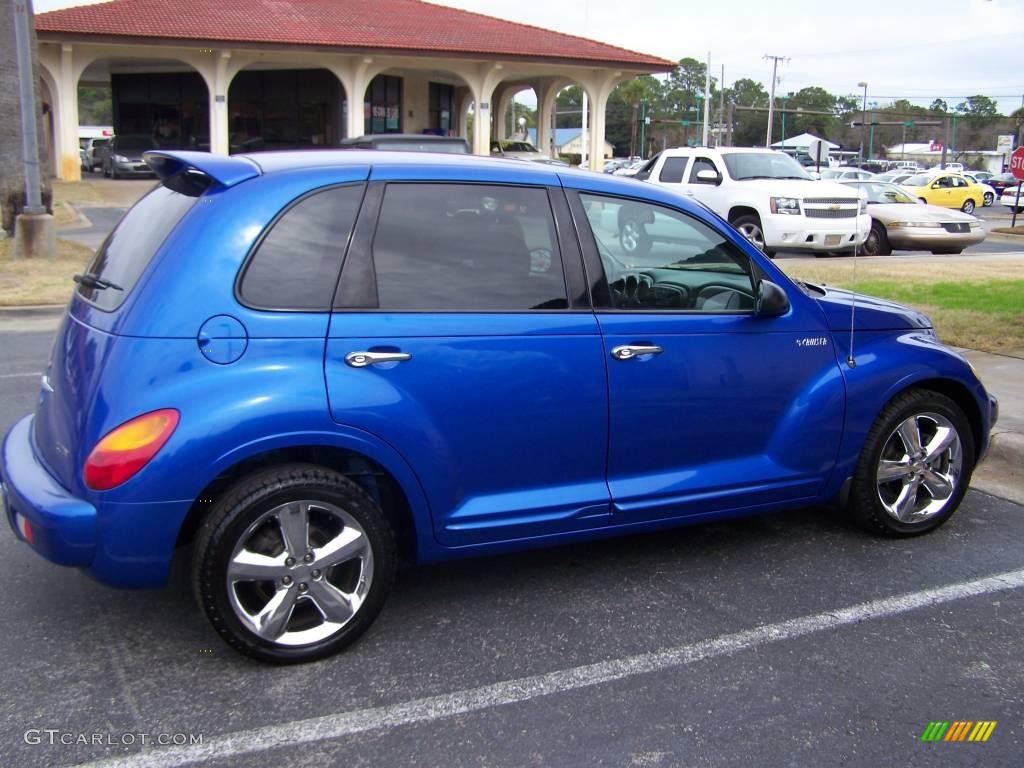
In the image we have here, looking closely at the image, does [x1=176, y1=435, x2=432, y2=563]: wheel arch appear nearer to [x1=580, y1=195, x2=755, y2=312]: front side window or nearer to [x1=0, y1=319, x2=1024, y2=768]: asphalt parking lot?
[x1=0, y1=319, x2=1024, y2=768]: asphalt parking lot

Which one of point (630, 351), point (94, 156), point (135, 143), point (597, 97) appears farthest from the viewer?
point (94, 156)

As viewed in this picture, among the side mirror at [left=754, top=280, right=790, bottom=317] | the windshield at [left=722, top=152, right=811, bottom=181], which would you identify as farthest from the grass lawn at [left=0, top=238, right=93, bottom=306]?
the windshield at [left=722, top=152, right=811, bottom=181]

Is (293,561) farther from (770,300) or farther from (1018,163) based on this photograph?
(1018,163)

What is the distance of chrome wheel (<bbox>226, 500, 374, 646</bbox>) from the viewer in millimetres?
3436

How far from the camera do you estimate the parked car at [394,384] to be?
11.0ft

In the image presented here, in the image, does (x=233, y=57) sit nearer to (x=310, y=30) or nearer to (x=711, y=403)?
(x=310, y=30)

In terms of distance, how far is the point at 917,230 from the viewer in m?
19.2

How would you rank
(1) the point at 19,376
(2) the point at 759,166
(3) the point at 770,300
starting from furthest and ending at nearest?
1. (2) the point at 759,166
2. (1) the point at 19,376
3. (3) the point at 770,300

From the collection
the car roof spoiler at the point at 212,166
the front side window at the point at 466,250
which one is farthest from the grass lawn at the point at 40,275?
the front side window at the point at 466,250

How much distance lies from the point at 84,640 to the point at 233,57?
103ft

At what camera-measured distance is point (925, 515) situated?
4.91m

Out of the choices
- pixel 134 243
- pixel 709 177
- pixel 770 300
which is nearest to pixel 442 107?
pixel 709 177

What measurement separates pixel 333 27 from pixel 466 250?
31121 millimetres

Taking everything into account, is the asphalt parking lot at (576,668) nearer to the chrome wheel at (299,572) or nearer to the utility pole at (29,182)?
the chrome wheel at (299,572)
